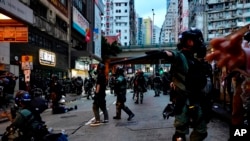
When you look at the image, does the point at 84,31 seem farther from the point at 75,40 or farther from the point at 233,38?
the point at 233,38

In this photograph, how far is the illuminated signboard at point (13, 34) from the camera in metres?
23.5

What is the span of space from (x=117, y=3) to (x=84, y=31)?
331 ft

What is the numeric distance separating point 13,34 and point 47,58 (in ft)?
43.5

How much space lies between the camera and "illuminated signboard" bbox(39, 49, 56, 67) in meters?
34.4

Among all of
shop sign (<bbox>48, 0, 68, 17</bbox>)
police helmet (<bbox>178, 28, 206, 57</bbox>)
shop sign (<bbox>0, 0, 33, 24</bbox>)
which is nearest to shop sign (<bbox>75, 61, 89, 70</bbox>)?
shop sign (<bbox>48, 0, 68, 17</bbox>)

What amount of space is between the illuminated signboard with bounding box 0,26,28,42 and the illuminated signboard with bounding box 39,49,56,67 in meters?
9.67

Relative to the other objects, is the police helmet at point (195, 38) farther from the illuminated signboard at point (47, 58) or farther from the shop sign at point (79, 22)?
the shop sign at point (79, 22)

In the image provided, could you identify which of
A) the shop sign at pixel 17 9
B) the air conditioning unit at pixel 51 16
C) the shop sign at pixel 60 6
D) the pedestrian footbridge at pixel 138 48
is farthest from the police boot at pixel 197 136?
the pedestrian footbridge at pixel 138 48

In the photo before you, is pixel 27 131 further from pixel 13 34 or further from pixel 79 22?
pixel 79 22

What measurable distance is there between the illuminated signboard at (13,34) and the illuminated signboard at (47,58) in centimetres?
967

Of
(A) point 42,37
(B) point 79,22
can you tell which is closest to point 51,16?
(A) point 42,37

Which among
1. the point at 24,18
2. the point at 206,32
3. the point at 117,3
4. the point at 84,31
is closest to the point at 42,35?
the point at 24,18

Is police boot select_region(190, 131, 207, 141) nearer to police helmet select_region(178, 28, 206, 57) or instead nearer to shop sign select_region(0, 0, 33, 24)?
police helmet select_region(178, 28, 206, 57)

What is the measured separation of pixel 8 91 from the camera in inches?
762
